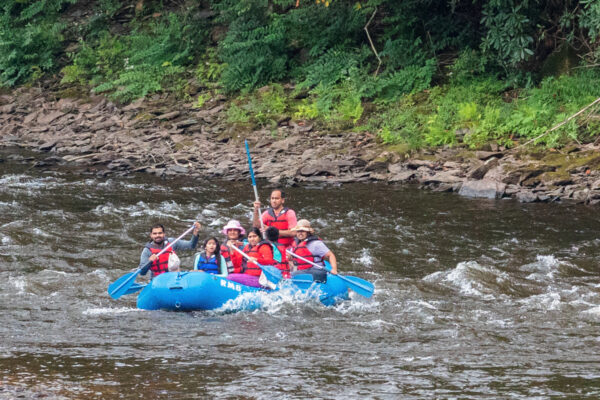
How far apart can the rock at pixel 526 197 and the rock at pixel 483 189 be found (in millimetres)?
328

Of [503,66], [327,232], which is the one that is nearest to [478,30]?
[503,66]

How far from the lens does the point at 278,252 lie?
10.2 meters

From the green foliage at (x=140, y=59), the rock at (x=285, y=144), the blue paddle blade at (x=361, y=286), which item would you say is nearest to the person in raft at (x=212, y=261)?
the blue paddle blade at (x=361, y=286)

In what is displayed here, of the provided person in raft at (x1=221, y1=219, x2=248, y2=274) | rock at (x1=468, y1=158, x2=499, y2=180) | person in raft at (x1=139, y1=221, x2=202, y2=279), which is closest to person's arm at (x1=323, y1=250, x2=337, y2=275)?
person in raft at (x1=221, y1=219, x2=248, y2=274)

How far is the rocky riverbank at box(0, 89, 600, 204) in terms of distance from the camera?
15.4m

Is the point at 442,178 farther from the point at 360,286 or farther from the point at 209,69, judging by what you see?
the point at 209,69

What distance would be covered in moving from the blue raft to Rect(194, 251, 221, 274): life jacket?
1.91 feet

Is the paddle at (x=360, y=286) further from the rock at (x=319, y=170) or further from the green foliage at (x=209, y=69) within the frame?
the green foliage at (x=209, y=69)

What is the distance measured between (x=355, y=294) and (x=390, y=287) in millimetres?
488

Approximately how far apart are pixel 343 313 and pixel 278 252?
128 cm

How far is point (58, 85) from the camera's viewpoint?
2502cm

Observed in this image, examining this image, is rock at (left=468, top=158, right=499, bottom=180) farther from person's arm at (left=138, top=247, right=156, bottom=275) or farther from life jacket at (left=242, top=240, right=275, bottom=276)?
person's arm at (left=138, top=247, right=156, bottom=275)

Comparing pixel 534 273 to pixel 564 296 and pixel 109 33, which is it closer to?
pixel 564 296

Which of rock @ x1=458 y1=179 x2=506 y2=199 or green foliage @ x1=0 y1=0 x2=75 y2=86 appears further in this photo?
green foliage @ x1=0 y1=0 x2=75 y2=86
